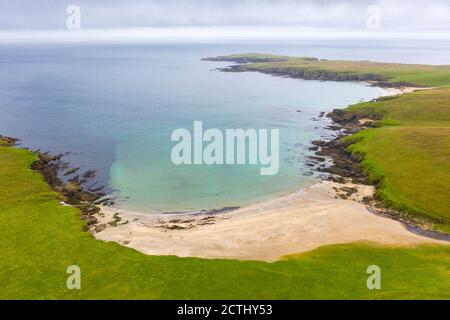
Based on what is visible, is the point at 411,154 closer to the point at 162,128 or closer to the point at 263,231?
the point at 263,231

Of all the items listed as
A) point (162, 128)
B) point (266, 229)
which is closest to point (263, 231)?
point (266, 229)

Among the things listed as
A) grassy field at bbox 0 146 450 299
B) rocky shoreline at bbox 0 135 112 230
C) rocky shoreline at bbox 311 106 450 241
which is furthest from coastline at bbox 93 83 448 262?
grassy field at bbox 0 146 450 299

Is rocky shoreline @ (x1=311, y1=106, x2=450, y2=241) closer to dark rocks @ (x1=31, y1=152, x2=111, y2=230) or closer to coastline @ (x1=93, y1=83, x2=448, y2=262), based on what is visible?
coastline @ (x1=93, y1=83, x2=448, y2=262)

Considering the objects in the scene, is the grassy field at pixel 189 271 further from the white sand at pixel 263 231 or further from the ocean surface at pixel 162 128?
the ocean surface at pixel 162 128

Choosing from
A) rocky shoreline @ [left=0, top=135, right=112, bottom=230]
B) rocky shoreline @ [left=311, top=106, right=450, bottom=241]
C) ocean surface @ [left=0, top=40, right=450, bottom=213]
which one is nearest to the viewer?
rocky shoreline @ [left=311, top=106, right=450, bottom=241]

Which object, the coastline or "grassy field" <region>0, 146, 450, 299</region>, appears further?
the coastline
